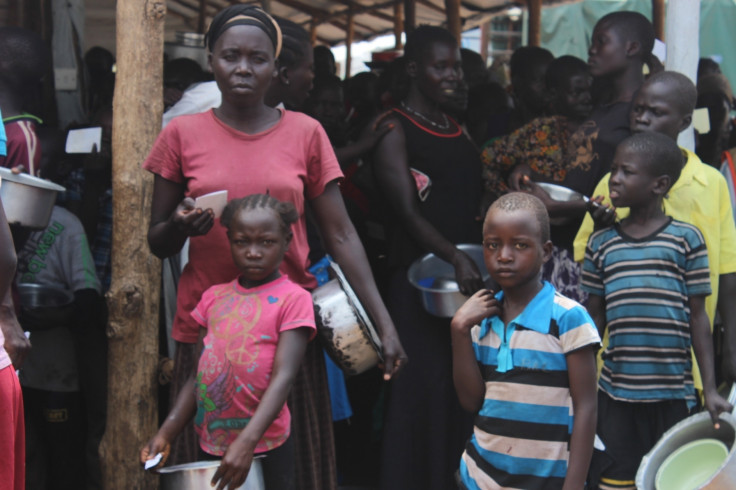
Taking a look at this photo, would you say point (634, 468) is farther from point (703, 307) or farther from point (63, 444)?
point (63, 444)

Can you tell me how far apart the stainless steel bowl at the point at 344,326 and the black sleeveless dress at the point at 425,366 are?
1.08 meters

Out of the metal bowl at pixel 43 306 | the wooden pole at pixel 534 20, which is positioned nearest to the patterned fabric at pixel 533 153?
the metal bowl at pixel 43 306

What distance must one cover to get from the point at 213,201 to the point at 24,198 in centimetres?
83

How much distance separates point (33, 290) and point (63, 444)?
0.82 metres

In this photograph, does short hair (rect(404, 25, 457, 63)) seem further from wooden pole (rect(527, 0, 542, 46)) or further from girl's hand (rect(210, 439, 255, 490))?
wooden pole (rect(527, 0, 542, 46))

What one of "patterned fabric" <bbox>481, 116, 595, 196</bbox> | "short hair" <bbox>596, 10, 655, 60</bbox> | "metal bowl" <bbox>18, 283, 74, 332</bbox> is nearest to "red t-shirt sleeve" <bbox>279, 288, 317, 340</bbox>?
"metal bowl" <bbox>18, 283, 74, 332</bbox>

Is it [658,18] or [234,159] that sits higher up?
[658,18]

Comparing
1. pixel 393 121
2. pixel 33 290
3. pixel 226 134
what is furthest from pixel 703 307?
pixel 33 290

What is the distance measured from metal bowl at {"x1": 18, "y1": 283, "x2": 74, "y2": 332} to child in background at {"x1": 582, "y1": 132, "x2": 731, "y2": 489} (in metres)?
2.25

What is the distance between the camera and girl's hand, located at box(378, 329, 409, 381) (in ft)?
9.98

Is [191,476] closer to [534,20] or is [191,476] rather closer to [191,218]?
[191,218]

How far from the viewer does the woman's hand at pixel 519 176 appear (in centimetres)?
390

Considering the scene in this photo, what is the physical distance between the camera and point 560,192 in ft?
12.1

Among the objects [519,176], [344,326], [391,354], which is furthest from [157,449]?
[519,176]
